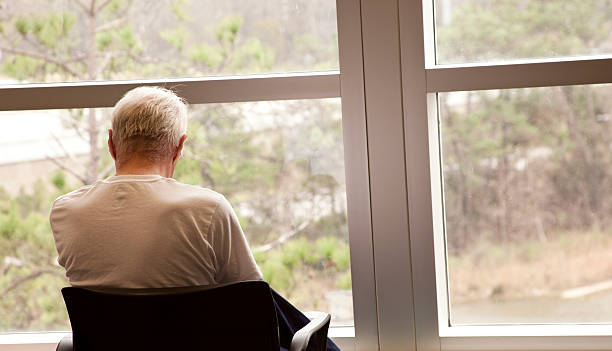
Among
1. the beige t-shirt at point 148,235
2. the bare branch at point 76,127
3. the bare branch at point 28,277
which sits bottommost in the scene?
the bare branch at point 28,277

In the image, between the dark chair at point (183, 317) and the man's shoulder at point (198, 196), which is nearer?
the dark chair at point (183, 317)

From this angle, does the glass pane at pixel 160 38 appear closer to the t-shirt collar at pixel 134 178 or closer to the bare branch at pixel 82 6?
the bare branch at pixel 82 6

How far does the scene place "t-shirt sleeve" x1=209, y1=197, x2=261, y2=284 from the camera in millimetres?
1725

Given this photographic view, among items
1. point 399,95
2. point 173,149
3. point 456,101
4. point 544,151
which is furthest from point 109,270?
point 544,151

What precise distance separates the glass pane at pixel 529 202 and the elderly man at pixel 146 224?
0.95 metres

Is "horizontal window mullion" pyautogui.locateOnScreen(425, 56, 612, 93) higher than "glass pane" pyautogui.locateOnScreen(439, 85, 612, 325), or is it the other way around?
"horizontal window mullion" pyautogui.locateOnScreen(425, 56, 612, 93)

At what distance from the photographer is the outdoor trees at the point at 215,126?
2504mm

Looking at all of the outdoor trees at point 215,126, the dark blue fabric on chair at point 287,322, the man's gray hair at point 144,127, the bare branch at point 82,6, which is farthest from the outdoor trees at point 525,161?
the bare branch at point 82,6

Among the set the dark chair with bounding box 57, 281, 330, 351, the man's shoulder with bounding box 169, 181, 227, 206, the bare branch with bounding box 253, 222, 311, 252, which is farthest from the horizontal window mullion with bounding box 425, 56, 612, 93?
the dark chair with bounding box 57, 281, 330, 351

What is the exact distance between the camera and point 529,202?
2414 mm

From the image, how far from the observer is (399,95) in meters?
2.35

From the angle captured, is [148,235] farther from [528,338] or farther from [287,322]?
[528,338]

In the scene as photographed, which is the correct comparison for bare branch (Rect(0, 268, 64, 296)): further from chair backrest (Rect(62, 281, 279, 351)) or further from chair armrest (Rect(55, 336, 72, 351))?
chair backrest (Rect(62, 281, 279, 351))

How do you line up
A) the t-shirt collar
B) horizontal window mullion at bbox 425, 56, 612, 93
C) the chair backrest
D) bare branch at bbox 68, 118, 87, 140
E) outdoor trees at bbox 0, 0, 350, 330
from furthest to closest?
bare branch at bbox 68, 118, 87, 140, outdoor trees at bbox 0, 0, 350, 330, horizontal window mullion at bbox 425, 56, 612, 93, the t-shirt collar, the chair backrest
